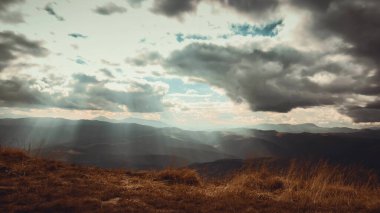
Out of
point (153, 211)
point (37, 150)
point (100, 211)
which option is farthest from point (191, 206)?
point (37, 150)

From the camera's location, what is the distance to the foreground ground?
23.4ft

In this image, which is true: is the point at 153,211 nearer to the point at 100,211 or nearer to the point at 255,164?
the point at 100,211

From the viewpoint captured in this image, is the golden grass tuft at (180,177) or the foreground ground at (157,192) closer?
the foreground ground at (157,192)

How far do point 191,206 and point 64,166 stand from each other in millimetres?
6882

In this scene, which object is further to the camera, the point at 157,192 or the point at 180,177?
the point at 180,177

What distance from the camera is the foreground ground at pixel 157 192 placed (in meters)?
7.13

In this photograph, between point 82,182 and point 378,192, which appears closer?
point 82,182

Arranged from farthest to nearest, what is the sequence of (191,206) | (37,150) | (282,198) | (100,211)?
(37,150) < (282,198) < (191,206) < (100,211)

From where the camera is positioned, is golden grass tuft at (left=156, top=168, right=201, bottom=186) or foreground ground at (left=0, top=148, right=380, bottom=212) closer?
foreground ground at (left=0, top=148, right=380, bottom=212)

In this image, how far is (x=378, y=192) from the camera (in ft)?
34.3

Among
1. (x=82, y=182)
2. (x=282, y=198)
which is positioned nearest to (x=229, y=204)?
(x=282, y=198)

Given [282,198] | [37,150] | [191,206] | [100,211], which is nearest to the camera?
[100,211]

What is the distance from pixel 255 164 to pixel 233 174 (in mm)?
1871

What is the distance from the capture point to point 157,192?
8.92 m
